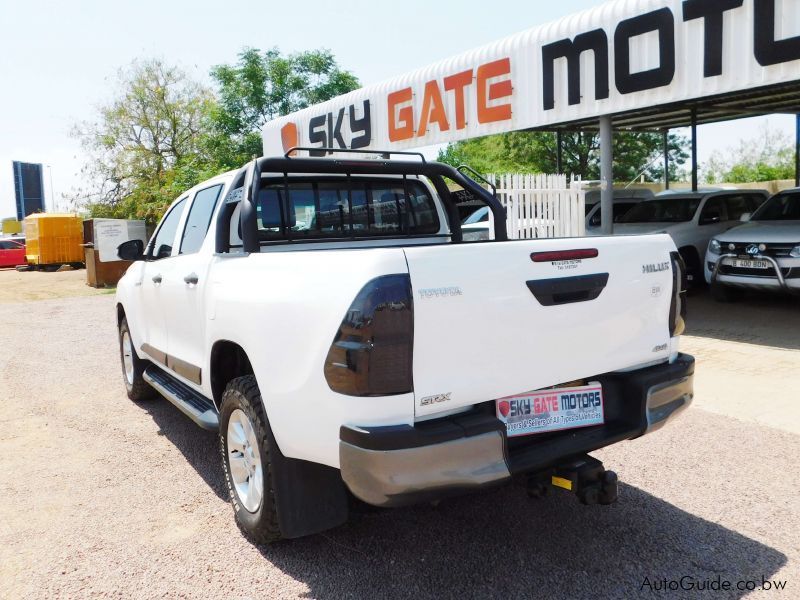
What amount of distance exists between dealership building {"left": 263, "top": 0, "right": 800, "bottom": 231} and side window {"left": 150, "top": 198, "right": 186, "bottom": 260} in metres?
7.22

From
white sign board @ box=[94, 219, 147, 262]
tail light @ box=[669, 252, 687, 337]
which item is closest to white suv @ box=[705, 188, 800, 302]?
tail light @ box=[669, 252, 687, 337]

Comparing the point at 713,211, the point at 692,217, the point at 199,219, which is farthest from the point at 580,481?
the point at 713,211

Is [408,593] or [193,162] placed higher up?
[193,162]

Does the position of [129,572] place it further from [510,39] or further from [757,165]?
[757,165]

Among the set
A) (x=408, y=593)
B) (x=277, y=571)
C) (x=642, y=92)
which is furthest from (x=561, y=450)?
(x=642, y=92)

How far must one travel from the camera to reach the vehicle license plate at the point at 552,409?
2912mm

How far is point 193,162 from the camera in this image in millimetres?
31453

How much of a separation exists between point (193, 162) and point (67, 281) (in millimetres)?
9022

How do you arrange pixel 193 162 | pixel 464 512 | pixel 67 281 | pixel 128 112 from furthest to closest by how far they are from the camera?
1. pixel 128 112
2. pixel 193 162
3. pixel 67 281
4. pixel 464 512

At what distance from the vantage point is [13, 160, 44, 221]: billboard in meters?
120

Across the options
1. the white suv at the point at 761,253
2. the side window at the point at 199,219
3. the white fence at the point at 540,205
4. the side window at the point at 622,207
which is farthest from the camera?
the side window at the point at 622,207

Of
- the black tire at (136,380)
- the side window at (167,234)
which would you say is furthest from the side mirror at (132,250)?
the black tire at (136,380)

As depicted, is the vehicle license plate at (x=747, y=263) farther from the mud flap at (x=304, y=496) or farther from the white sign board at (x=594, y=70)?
the mud flap at (x=304, y=496)

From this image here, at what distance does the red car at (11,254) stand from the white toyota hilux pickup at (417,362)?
35.2 metres
